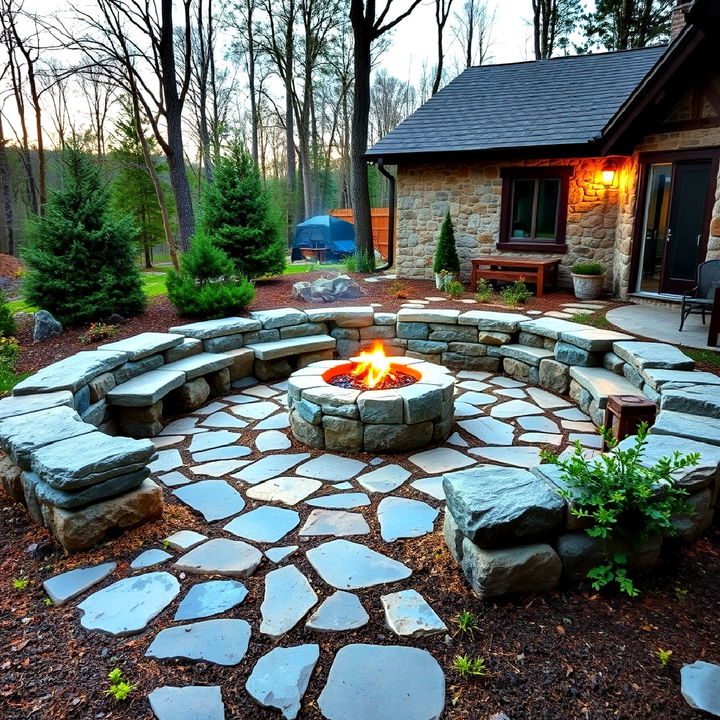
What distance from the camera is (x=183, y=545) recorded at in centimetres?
271

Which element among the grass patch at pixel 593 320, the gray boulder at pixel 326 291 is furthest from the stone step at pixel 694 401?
the gray boulder at pixel 326 291

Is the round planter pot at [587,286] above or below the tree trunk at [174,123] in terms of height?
below

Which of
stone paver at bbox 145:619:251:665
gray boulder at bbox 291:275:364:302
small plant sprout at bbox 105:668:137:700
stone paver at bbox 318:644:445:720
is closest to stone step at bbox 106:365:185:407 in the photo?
stone paver at bbox 145:619:251:665

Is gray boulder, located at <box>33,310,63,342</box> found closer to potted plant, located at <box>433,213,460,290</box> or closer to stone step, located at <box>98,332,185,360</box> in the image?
stone step, located at <box>98,332,185,360</box>

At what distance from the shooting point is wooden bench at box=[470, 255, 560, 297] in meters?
8.68

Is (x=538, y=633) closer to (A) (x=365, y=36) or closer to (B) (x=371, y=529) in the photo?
(B) (x=371, y=529)

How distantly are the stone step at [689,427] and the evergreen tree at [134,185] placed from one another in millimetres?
16638

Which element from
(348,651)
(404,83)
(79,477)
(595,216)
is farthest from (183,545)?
(404,83)

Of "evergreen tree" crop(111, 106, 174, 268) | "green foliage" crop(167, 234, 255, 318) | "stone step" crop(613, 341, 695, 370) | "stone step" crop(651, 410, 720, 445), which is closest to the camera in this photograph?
"stone step" crop(651, 410, 720, 445)

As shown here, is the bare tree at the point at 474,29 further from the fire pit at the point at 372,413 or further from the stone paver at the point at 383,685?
Result: the stone paver at the point at 383,685

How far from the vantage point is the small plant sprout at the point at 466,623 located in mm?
2057

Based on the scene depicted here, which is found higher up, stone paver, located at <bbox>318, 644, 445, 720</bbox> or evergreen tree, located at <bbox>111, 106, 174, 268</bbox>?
evergreen tree, located at <bbox>111, 106, 174, 268</bbox>

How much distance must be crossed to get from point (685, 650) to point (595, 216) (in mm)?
8493

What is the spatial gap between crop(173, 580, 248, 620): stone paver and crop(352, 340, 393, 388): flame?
7.16ft
